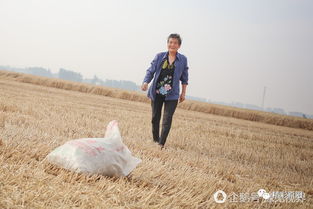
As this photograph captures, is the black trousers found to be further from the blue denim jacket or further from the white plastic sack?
the white plastic sack

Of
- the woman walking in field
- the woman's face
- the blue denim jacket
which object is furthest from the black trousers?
the woman's face

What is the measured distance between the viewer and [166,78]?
5.43 metres

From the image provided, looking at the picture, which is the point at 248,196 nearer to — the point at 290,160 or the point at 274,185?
the point at 274,185

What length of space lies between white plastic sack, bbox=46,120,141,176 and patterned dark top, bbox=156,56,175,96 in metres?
2.76

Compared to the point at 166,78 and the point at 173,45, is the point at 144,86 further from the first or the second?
the point at 173,45

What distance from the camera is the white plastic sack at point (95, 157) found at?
2422 mm

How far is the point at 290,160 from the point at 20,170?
5490 mm

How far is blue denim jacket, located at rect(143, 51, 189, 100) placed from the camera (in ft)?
17.6

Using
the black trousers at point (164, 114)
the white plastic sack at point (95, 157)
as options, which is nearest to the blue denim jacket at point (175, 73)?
the black trousers at point (164, 114)

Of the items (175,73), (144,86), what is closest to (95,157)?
(144,86)

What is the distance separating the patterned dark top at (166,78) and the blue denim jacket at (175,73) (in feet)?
0.19

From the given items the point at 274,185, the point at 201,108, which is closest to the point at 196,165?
the point at 274,185

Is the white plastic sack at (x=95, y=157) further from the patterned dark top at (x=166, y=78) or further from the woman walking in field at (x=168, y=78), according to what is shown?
the patterned dark top at (x=166, y=78)

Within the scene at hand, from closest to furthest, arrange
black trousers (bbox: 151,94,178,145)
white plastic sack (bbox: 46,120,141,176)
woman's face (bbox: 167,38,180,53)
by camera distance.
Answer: white plastic sack (bbox: 46,120,141,176), woman's face (bbox: 167,38,180,53), black trousers (bbox: 151,94,178,145)
